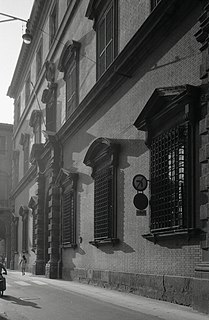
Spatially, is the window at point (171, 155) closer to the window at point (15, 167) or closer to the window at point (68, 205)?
the window at point (68, 205)

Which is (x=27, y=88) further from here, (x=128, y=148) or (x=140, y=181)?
(x=140, y=181)

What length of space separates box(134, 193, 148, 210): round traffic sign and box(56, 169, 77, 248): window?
9.03m

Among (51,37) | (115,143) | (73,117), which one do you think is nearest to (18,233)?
(51,37)

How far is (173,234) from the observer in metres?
13.7

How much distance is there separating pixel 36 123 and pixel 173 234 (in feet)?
76.8

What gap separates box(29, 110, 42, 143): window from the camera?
114 feet

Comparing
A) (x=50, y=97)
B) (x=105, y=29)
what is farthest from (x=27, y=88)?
(x=105, y=29)

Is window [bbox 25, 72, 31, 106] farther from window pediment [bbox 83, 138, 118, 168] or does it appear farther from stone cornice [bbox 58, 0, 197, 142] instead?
window pediment [bbox 83, 138, 118, 168]

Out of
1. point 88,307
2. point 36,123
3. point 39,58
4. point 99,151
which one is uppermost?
point 39,58

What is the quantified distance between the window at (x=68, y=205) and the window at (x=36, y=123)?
8.33 meters

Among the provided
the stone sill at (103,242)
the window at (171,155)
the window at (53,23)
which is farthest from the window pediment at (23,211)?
the window at (171,155)

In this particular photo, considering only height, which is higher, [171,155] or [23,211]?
[171,155]

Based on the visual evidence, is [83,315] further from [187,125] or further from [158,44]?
[158,44]

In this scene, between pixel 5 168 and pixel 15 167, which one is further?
pixel 5 168
